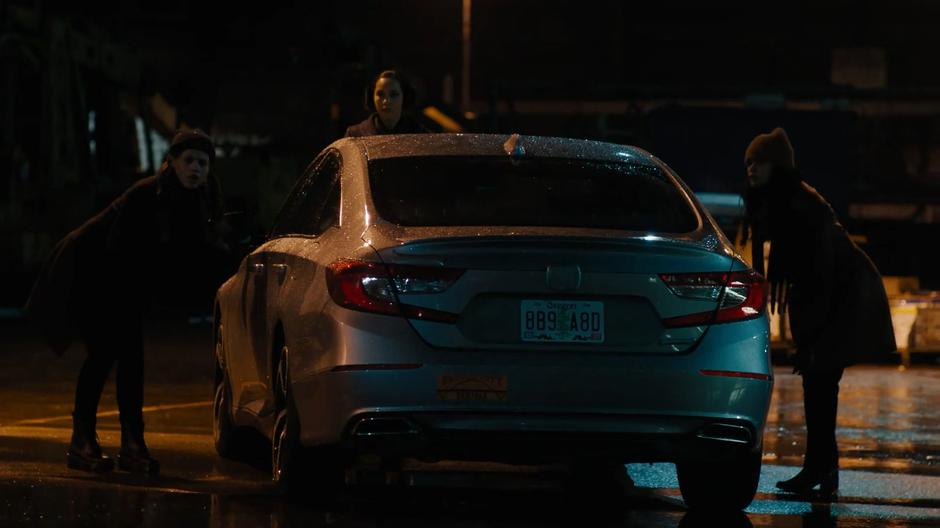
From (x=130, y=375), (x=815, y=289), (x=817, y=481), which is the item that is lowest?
(x=817, y=481)

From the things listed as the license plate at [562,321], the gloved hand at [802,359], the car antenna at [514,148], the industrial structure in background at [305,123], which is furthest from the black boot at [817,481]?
the industrial structure in background at [305,123]

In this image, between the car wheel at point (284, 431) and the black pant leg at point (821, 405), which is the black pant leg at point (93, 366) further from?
the black pant leg at point (821, 405)

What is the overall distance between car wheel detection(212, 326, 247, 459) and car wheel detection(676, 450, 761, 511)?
2293 millimetres

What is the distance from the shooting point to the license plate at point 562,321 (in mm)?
7320

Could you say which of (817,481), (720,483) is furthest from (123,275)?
(817,481)

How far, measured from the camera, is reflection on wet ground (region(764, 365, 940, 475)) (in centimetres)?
1084

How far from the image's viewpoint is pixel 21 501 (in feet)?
26.0

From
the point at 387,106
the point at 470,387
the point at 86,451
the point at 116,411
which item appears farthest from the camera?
the point at 116,411

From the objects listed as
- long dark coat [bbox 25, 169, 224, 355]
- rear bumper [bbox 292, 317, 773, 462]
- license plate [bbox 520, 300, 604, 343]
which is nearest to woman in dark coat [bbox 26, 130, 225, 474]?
long dark coat [bbox 25, 169, 224, 355]

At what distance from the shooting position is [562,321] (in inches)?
290

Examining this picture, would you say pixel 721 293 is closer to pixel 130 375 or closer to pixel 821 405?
pixel 821 405

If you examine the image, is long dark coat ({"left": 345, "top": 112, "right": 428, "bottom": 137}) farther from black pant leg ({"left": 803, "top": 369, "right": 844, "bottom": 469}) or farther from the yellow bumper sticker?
the yellow bumper sticker

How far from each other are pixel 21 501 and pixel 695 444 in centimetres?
263

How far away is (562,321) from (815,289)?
7.57 feet
